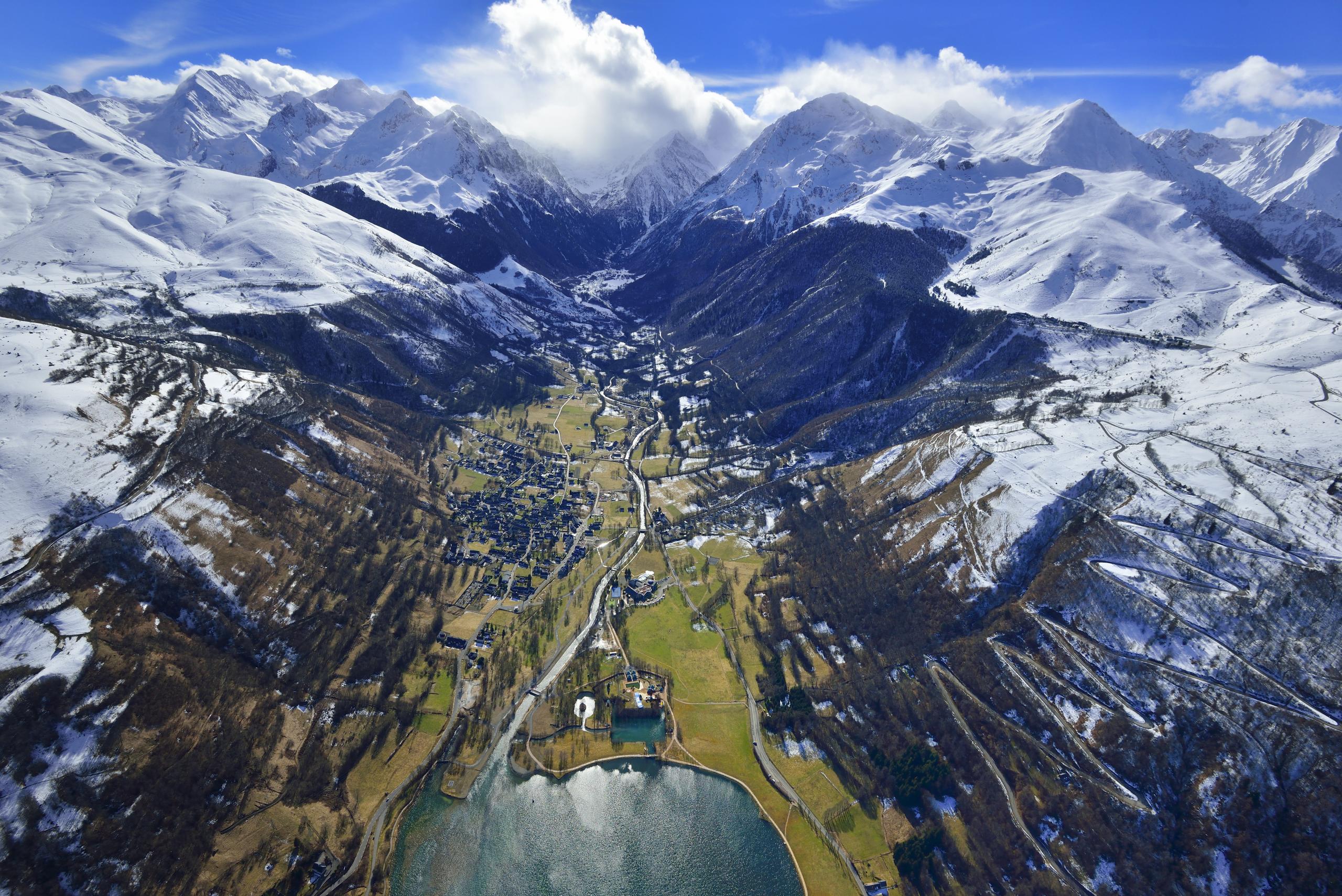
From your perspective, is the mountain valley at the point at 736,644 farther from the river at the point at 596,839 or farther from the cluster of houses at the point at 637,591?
the river at the point at 596,839

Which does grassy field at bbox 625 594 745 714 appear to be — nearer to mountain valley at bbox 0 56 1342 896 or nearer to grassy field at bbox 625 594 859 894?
grassy field at bbox 625 594 859 894

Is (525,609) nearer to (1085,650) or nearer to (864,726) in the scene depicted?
(864,726)

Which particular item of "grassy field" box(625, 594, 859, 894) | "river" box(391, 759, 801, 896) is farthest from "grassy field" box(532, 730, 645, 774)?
"grassy field" box(625, 594, 859, 894)

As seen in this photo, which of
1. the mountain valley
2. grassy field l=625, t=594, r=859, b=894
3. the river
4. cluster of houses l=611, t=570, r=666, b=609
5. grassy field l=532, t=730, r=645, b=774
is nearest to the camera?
the mountain valley

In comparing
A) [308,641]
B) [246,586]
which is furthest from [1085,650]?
[246,586]

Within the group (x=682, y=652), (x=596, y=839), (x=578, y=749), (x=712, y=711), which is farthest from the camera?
(x=682, y=652)

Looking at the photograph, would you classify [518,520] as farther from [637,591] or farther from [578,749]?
[578,749]

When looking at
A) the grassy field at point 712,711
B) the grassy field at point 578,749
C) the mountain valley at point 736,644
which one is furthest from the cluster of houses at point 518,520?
the grassy field at point 578,749

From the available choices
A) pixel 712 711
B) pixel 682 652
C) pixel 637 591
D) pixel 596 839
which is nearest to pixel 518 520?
pixel 637 591

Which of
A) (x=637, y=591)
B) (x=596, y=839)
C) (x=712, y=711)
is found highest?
(x=637, y=591)
